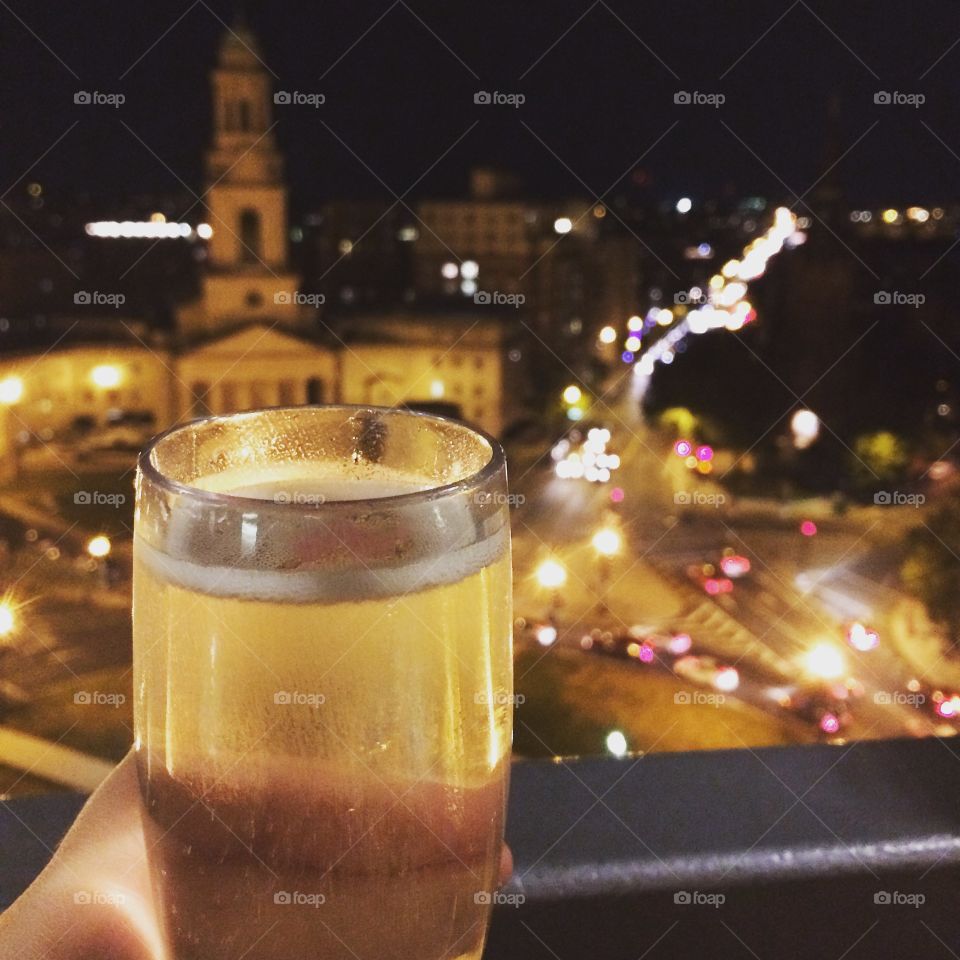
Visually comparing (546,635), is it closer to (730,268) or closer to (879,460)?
(879,460)

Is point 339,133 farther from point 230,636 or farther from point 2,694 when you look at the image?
point 230,636

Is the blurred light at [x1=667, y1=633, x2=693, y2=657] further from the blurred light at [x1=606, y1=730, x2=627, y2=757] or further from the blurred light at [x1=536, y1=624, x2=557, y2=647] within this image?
the blurred light at [x1=606, y1=730, x2=627, y2=757]

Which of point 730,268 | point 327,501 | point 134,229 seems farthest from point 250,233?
point 730,268

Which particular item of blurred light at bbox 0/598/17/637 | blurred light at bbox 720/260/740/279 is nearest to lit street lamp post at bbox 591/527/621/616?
blurred light at bbox 0/598/17/637

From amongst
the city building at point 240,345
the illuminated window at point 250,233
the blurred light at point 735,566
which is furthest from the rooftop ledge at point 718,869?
the illuminated window at point 250,233

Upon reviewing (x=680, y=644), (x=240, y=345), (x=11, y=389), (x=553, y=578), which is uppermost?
(x=680, y=644)

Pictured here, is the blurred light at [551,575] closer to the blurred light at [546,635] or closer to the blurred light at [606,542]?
the blurred light at [606,542]
